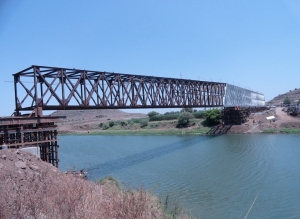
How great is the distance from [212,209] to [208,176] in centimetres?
732

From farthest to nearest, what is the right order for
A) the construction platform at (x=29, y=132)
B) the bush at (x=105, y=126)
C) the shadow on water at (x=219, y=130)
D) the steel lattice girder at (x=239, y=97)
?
the bush at (x=105, y=126) < the steel lattice girder at (x=239, y=97) < the shadow on water at (x=219, y=130) < the construction platform at (x=29, y=132)

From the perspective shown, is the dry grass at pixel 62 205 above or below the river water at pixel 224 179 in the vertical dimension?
above

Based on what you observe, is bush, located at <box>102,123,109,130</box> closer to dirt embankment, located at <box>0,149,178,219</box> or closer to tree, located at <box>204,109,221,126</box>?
tree, located at <box>204,109,221,126</box>

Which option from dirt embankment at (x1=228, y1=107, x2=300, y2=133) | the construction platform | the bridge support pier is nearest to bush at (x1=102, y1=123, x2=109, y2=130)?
the bridge support pier

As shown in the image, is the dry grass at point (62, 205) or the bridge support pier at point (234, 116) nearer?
the dry grass at point (62, 205)

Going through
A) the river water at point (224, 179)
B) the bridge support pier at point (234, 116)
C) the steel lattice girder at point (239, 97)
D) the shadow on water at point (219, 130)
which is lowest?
the river water at point (224, 179)

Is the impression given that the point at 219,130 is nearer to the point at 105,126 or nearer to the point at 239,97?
the point at 239,97

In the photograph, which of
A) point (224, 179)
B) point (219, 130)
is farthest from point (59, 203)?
point (219, 130)

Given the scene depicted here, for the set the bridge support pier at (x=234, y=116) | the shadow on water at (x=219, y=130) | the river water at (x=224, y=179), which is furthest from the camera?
the bridge support pier at (x=234, y=116)

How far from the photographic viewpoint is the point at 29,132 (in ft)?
61.3

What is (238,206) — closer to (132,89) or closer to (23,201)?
(23,201)

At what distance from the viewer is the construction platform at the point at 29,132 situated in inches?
673

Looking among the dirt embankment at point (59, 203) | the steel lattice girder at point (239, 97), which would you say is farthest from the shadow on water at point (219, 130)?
the dirt embankment at point (59, 203)

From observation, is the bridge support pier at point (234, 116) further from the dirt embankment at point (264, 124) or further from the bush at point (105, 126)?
the bush at point (105, 126)
